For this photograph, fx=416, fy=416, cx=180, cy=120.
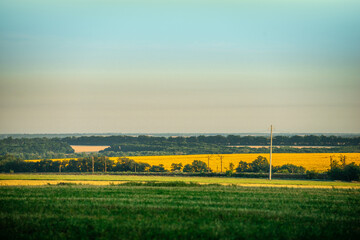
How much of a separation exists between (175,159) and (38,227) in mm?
75928

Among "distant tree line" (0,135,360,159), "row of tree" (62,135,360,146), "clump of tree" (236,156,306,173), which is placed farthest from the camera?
"row of tree" (62,135,360,146)

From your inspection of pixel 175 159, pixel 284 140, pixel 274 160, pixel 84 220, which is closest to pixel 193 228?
pixel 84 220

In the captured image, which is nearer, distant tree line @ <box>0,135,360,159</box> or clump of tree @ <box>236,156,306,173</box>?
clump of tree @ <box>236,156,306,173</box>

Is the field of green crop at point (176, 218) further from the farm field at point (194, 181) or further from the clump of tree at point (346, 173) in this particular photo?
the clump of tree at point (346, 173)

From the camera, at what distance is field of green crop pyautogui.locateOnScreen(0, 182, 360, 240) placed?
12.3 metres

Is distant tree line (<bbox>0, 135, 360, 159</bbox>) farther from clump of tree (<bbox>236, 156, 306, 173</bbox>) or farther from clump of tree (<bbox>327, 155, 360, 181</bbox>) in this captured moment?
clump of tree (<bbox>327, 155, 360, 181</bbox>)

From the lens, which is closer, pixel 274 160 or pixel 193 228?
pixel 193 228

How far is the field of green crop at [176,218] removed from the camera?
40.2 ft

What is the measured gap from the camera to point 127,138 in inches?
5595

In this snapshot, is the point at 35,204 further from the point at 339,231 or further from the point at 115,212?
the point at 339,231

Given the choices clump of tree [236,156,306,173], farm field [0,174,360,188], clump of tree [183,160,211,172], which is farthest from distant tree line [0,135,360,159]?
farm field [0,174,360,188]

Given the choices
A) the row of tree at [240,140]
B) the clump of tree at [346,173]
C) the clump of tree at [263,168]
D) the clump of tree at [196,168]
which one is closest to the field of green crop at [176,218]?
the clump of tree at [346,173]

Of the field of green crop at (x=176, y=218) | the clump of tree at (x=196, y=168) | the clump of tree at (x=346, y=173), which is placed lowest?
the clump of tree at (x=196, y=168)

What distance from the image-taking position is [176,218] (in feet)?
46.8
